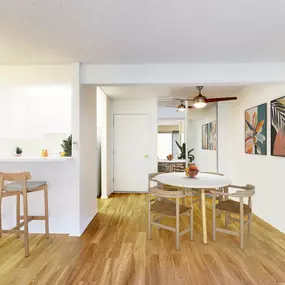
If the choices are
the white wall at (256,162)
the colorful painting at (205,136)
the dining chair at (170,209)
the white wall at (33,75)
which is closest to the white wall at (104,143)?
the white wall at (33,75)

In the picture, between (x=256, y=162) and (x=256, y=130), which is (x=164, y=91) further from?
(x=256, y=162)

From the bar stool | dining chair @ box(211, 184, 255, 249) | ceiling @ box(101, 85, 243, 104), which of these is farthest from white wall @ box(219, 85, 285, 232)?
the bar stool

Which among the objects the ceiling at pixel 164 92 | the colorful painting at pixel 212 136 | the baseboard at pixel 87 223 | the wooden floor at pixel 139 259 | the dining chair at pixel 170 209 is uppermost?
the ceiling at pixel 164 92

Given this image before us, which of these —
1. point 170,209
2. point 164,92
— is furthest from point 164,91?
point 170,209

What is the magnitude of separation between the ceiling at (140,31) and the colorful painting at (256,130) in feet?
3.19

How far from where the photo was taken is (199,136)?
5227 mm

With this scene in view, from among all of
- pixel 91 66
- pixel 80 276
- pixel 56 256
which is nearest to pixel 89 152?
pixel 91 66

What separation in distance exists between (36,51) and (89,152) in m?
1.52

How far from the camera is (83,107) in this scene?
297cm

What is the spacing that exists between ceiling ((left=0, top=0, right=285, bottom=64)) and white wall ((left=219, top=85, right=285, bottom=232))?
3.32 feet

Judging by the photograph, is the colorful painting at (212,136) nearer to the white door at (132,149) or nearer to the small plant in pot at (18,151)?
the white door at (132,149)

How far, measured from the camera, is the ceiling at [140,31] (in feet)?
5.36

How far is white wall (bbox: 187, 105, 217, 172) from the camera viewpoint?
5.05 metres

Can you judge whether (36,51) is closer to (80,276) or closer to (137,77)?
(137,77)
